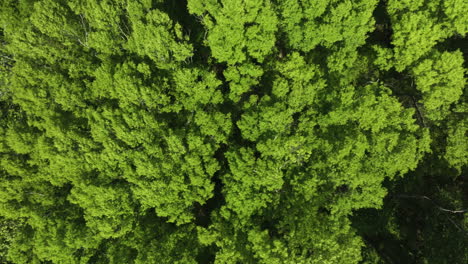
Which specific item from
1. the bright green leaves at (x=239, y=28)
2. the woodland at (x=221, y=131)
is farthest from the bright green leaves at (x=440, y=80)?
the bright green leaves at (x=239, y=28)

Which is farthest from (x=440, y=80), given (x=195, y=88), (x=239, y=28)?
(x=195, y=88)

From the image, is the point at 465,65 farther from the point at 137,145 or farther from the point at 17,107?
the point at 17,107

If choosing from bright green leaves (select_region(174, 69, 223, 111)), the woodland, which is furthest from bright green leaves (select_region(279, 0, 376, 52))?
bright green leaves (select_region(174, 69, 223, 111))

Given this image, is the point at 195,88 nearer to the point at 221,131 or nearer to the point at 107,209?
the point at 221,131

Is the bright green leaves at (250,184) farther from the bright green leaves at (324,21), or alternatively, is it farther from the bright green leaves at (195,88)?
the bright green leaves at (324,21)

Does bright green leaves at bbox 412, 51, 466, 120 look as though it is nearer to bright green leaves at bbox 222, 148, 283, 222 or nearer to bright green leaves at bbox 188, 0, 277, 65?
bright green leaves at bbox 188, 0, 277, 65

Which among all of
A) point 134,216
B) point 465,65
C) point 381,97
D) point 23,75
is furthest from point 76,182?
point 465,65
